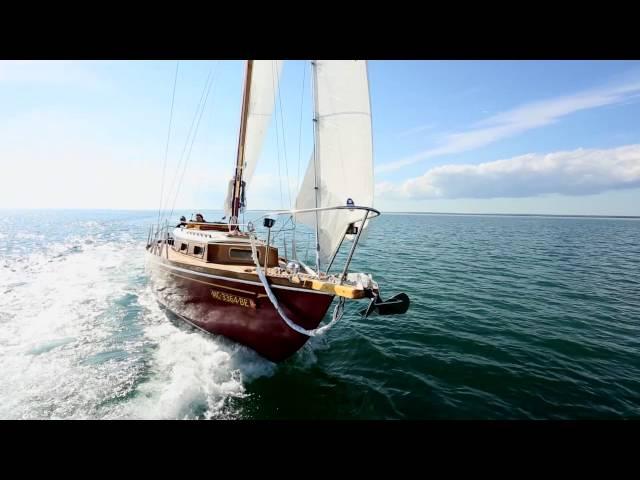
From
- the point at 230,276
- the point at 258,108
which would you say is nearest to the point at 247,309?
the point at 230,276

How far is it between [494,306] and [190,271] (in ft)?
44.7

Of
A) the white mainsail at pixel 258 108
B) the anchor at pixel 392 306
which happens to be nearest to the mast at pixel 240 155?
the white mainsail at pixel 258 108

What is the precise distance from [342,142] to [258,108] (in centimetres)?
787

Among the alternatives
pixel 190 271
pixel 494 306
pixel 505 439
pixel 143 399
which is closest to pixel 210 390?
pixel 143 399

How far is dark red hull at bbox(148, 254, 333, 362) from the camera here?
775cm

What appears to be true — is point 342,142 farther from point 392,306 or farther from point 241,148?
point 241,148

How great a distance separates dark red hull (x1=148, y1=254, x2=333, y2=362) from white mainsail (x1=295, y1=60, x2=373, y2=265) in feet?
4.83

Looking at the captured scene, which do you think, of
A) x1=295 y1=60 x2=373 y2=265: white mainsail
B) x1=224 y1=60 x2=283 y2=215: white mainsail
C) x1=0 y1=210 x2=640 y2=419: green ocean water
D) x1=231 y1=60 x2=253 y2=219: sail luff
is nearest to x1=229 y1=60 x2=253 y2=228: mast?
x1=231 y1=60 x2=253 y2=219: sail luff

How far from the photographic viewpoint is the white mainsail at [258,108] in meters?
13.1

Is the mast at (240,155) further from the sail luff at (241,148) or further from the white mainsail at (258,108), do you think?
the white mainsail at (258,108)

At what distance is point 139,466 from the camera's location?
2074mm

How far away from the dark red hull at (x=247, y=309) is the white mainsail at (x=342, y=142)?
147cm

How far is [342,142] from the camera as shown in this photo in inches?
310
